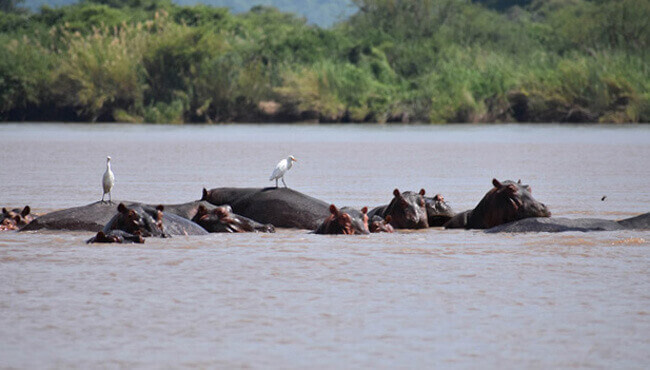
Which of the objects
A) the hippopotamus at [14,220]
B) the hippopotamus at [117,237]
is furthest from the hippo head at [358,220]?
the hippopotamus at [14,220]

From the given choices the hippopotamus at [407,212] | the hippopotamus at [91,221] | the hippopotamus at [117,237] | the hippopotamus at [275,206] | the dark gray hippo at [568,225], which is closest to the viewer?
the hippopotamus at [117,237]

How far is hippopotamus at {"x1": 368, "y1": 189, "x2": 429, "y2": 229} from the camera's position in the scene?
12.1m

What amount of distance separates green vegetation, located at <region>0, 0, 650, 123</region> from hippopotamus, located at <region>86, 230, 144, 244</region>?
3110 centimetres

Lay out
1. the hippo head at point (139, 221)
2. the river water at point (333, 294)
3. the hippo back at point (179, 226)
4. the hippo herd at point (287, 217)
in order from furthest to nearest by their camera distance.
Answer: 1. the hippo back at point (179, 226)
2. the hippo herd at point (287, 217)
3. the hippo head at point (139, 221)
4. the river water at point (333, 294)

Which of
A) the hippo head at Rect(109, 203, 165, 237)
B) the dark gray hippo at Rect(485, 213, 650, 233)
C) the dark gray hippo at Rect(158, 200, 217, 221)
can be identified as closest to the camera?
the hippo head at Rect(109, 203, 165, 237)

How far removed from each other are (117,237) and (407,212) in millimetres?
3024

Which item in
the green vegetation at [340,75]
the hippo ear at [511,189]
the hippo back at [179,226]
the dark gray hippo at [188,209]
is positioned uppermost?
the green vegetation at [340,75]

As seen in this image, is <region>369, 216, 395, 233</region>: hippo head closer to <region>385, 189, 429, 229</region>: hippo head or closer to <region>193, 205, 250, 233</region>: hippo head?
<region>385, 189, 429, 229</region>: hippo head

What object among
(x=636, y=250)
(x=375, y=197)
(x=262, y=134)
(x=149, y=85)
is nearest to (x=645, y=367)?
(x=636, y=250)

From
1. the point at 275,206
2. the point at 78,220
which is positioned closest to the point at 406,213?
the point at 275,206

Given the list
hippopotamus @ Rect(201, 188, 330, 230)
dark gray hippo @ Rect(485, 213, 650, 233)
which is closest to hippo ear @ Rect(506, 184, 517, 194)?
dark gray hippo @ Rect(485, 213, 650, 233)

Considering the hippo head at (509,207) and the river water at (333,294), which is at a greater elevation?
the hippo head at (509,207)

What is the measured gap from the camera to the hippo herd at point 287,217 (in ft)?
35.5

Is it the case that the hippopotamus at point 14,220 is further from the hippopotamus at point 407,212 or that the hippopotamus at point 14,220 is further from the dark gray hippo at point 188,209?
the hippopotamus at point 407,212
